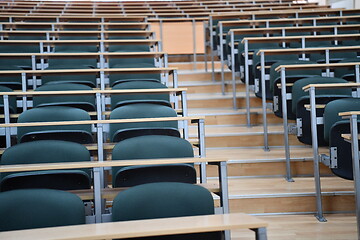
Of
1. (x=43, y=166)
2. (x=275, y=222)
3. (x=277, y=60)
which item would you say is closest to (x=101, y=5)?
(x=277, y=60)

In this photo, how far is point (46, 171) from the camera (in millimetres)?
1592

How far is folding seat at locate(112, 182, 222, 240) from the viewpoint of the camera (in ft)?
4.29

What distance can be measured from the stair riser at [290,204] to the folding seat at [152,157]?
48cm

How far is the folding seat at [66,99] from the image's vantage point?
2.45 m

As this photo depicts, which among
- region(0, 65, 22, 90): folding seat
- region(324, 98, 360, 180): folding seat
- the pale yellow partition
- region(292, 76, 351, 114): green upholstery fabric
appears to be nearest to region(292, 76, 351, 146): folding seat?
region(292, 76, 351, 114): green upholstery fabric

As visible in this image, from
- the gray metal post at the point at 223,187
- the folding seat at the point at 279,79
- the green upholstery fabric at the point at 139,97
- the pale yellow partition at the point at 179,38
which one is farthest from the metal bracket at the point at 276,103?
the pale yellow partition at the point at 179,38

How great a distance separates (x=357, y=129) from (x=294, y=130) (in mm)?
560

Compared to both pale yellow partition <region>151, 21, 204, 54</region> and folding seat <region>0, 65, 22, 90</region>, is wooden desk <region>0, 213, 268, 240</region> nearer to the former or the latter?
folding seat <region>0, 65, 22, 90</region>

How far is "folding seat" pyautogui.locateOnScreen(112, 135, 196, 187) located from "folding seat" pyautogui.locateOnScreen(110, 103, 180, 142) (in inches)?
12.1

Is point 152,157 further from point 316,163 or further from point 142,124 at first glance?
point 316,163

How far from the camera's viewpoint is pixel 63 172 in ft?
5.27

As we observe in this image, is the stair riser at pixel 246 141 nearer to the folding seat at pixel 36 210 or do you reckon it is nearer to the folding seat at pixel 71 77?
the folding seat at pixel 71 77

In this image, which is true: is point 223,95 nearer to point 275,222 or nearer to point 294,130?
point 294,130

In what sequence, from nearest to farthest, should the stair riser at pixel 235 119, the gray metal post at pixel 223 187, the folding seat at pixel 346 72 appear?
the gray metal post at pixel 223 187 → the folding seat at pixel 346 72 → the stair riser at pixel 235 119
